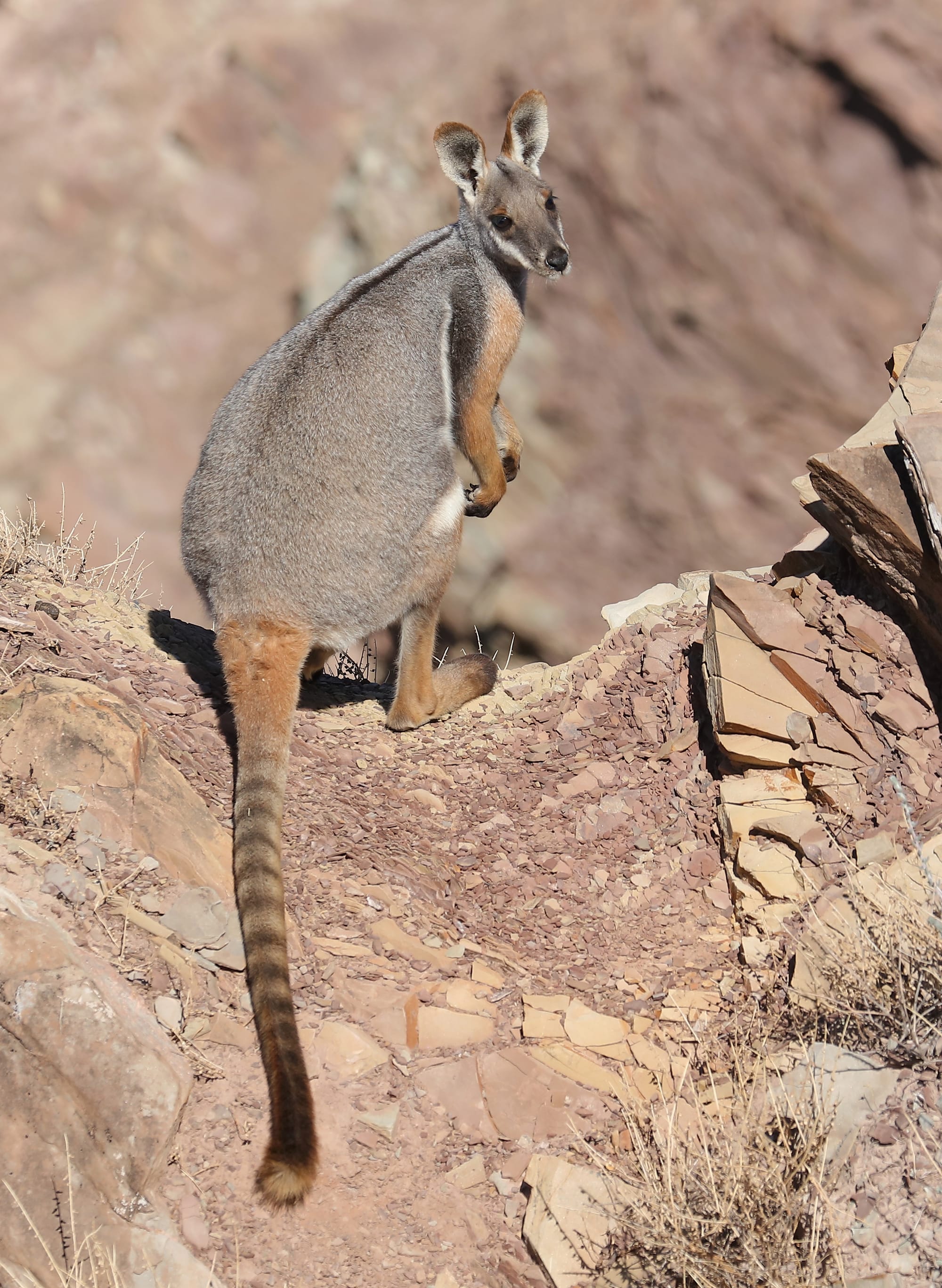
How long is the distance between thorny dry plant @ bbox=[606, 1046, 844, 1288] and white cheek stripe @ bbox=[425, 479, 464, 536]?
2.85 m

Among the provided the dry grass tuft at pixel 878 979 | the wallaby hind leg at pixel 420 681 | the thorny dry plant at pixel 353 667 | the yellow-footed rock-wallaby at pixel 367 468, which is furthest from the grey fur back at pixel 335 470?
the dry grass tuft at pixel 878 979

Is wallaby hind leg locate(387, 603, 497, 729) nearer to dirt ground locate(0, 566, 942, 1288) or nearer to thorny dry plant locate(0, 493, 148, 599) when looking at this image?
dirt ground locate(0, 566, 942, 1288)

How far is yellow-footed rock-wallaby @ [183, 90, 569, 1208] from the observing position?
4.57 metres

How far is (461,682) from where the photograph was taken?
5.60m

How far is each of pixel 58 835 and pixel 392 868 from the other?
1327 mm

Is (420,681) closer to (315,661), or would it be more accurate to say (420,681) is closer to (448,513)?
(315,661)

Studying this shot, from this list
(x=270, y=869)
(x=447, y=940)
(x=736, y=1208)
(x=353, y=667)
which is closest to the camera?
(x=736, y=1208)

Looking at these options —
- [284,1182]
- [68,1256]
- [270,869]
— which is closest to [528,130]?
[270,869]

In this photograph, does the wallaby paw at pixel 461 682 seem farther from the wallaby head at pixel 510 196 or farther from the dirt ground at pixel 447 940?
the wallaby head at pixel 510 196

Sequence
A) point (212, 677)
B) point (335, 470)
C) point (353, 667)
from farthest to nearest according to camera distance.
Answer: point (353, 667)
point (212, 677)
point (335, 470)

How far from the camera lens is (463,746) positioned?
5.36 meters

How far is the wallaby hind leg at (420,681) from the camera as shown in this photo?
205 inches

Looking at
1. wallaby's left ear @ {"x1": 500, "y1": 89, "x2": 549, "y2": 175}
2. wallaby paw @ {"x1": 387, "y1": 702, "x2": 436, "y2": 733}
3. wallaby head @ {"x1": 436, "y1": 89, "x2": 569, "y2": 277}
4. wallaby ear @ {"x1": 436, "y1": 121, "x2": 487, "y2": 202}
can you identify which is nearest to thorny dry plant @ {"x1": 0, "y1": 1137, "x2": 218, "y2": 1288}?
wallaby paw @ {"x1": 387, "y1": 702, "x2": 436, "y2": 733}

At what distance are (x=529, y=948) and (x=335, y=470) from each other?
2.19m
